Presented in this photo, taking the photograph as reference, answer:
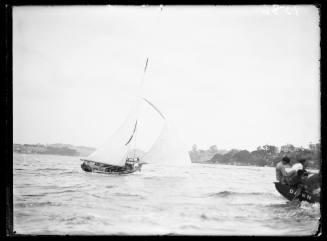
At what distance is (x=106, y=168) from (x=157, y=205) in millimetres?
1071

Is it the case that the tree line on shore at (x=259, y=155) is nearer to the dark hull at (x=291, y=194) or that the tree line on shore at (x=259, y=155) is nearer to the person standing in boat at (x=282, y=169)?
the person standing in boat at (x=282, y=169)

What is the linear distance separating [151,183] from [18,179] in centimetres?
111

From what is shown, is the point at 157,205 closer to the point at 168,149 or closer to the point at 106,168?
the point at 168,149

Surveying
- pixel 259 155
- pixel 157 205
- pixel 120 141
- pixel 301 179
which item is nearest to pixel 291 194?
pixel 301 179

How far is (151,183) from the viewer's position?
9.04 ft

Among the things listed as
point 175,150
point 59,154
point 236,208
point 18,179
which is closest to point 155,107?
point 175,150

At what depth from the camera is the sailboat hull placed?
2744mm

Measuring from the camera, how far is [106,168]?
3.38 metres

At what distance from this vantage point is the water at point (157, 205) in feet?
7.91

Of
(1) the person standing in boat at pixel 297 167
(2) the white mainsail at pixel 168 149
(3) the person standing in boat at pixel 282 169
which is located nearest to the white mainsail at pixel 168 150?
(2) the white mainsail at pixel 168 149

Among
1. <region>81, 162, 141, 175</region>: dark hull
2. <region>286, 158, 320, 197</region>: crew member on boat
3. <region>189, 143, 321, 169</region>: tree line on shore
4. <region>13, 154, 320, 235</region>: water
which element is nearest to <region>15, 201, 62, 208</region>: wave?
<region>13, 154, 320, 235</region>: water

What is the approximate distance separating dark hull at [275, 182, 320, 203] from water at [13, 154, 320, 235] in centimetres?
4

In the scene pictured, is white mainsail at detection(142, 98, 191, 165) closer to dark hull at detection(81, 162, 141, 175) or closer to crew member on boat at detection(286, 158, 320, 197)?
dark hull at detection(81, 162, 141, 175)
